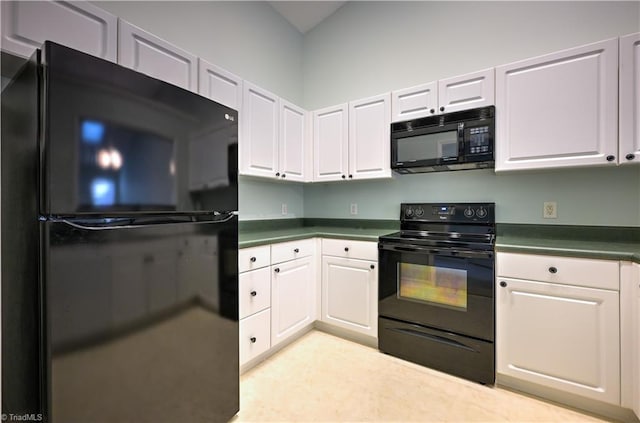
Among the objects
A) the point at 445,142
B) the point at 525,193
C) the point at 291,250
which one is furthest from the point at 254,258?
the point at 525,193

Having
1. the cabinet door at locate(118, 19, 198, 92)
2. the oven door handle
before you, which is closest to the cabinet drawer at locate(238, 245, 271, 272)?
the oven door handle

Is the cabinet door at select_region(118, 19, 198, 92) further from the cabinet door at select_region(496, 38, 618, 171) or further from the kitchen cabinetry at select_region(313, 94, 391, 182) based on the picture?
the cabinet door at select_region(496, 38, 618, 171)

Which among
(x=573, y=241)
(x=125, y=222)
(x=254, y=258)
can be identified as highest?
(x=125, y=222)

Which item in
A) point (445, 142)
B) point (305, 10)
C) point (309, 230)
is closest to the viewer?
point (445, 142)

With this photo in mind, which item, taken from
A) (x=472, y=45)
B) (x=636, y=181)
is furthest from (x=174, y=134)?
(x=636, y=181)

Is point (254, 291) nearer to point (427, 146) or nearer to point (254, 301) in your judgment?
point (254, 301)

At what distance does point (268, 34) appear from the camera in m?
2.86

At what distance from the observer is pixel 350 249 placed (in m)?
2.33

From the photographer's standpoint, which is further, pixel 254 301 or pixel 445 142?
pixel 445 142

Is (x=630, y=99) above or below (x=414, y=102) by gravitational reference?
below

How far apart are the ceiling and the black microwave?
1.70m

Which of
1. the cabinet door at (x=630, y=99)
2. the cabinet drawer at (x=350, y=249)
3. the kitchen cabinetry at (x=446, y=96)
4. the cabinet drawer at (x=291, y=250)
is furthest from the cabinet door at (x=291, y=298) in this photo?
the cabinet door at (x=630, y=99)

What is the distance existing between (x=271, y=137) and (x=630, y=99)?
2327 millimetres

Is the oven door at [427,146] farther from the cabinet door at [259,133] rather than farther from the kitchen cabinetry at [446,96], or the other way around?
the cabinet door at [259,133]
